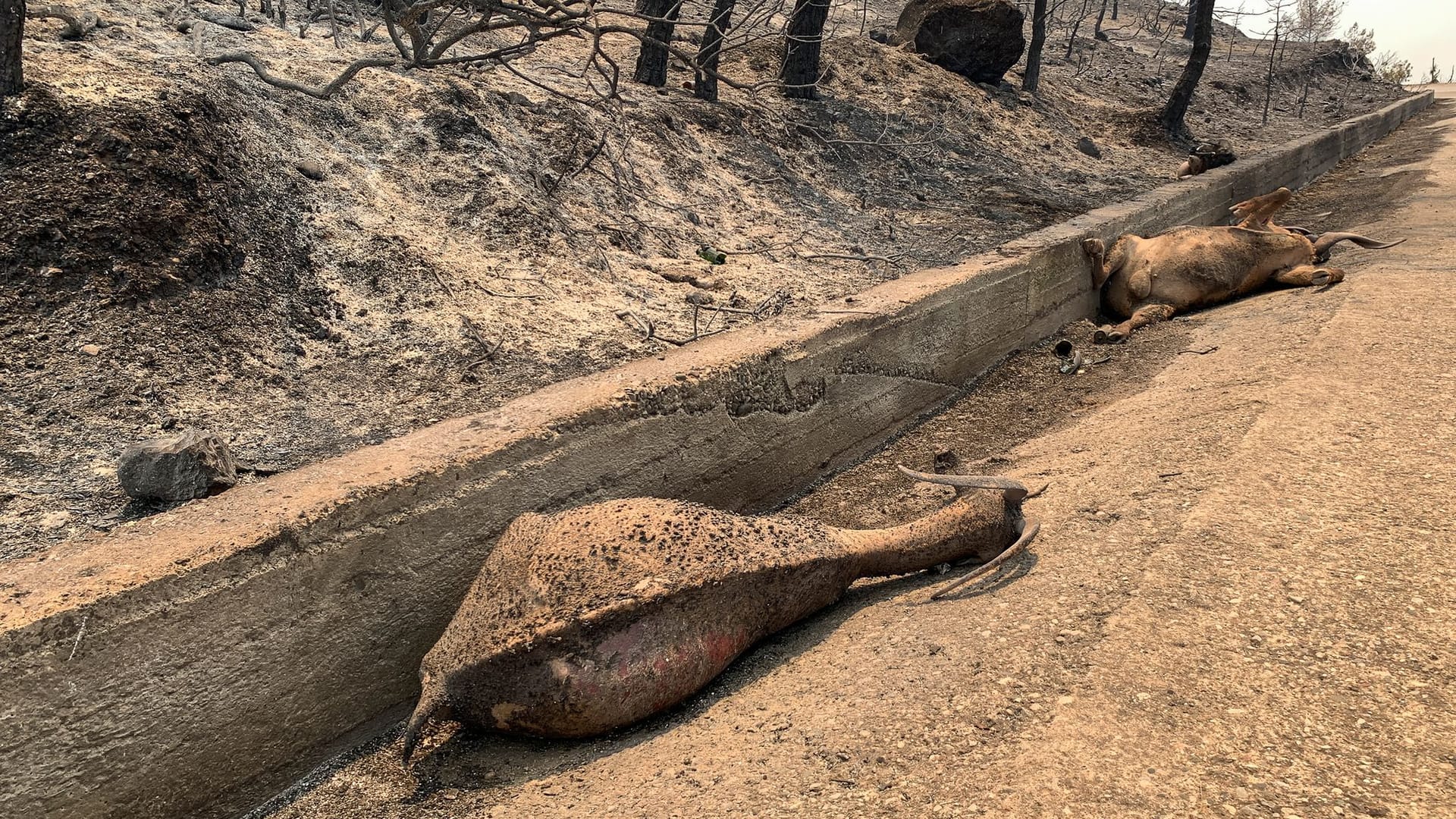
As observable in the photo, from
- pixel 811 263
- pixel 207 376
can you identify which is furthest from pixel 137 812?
pixel 811 263

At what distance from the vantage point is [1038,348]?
506 cm

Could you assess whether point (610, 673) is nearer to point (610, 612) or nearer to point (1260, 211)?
point (610, 612)

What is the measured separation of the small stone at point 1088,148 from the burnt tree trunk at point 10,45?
27.2ft

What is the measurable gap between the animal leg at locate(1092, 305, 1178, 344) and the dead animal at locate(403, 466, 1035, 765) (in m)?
3.02

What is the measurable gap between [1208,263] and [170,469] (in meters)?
5.49

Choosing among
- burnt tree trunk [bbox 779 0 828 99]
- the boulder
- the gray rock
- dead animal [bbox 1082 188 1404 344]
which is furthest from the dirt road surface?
the boulder

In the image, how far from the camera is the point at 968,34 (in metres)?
8.97

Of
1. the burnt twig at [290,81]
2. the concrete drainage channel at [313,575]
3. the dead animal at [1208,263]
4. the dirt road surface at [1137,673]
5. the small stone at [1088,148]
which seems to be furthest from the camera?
the small stone at [1088,148]

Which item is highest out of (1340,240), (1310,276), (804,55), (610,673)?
(804,55)

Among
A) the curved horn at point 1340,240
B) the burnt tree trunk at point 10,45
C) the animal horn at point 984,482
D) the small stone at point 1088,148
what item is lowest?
the animal horn at point 984,482

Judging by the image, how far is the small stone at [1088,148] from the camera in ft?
28.1

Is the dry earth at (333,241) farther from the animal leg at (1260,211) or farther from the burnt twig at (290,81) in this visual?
the animal leg at (1260,211)

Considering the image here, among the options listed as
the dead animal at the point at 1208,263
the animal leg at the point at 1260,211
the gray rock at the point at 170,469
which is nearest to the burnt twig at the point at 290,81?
the gray rock at the point at 170,469

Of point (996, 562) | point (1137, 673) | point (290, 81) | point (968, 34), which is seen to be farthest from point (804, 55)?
point (1137, 673)
